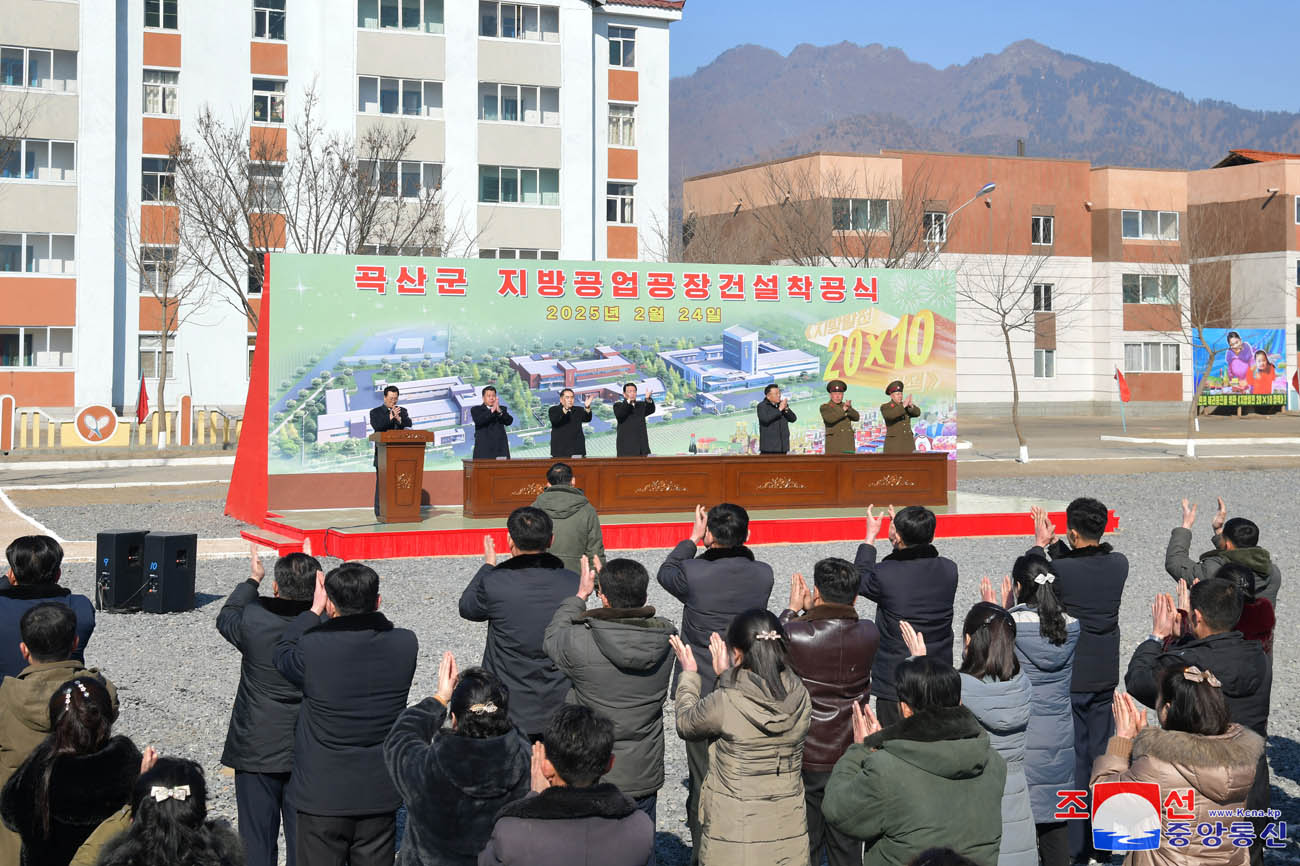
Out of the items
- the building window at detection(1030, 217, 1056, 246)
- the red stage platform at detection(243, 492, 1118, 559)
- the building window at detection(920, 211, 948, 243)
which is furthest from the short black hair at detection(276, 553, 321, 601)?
the building window at detection(1030, 217, 1056, 246)

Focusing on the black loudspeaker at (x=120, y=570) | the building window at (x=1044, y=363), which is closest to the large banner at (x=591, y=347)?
the black loudspeaker at (x=120, y=570)

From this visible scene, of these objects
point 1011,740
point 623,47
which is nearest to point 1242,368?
point 623,47

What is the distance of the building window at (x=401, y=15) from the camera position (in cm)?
3878

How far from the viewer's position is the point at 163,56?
37.8 m

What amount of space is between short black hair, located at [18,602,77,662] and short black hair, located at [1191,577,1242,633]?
4172 millimetres

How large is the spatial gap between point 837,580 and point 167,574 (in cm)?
848

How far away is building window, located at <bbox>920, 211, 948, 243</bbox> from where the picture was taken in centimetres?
4594

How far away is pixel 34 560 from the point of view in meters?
5.28

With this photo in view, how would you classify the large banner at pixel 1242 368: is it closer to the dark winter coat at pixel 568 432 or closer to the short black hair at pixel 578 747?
the dark winter coat at pixel 568 432

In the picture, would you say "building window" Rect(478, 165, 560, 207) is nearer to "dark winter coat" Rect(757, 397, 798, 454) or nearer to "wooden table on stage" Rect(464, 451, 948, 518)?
"dark winter coat" Rect(757, 397, 798, 454)

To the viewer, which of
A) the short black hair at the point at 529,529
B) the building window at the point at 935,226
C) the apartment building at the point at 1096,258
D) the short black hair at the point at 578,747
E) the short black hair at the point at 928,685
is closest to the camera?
the short black hair at the point at 578,747

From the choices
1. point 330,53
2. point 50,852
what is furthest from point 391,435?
point 330,53

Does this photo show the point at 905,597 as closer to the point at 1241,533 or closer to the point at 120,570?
the point at 1241,533

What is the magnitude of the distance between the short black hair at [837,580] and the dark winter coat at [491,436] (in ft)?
37.7
